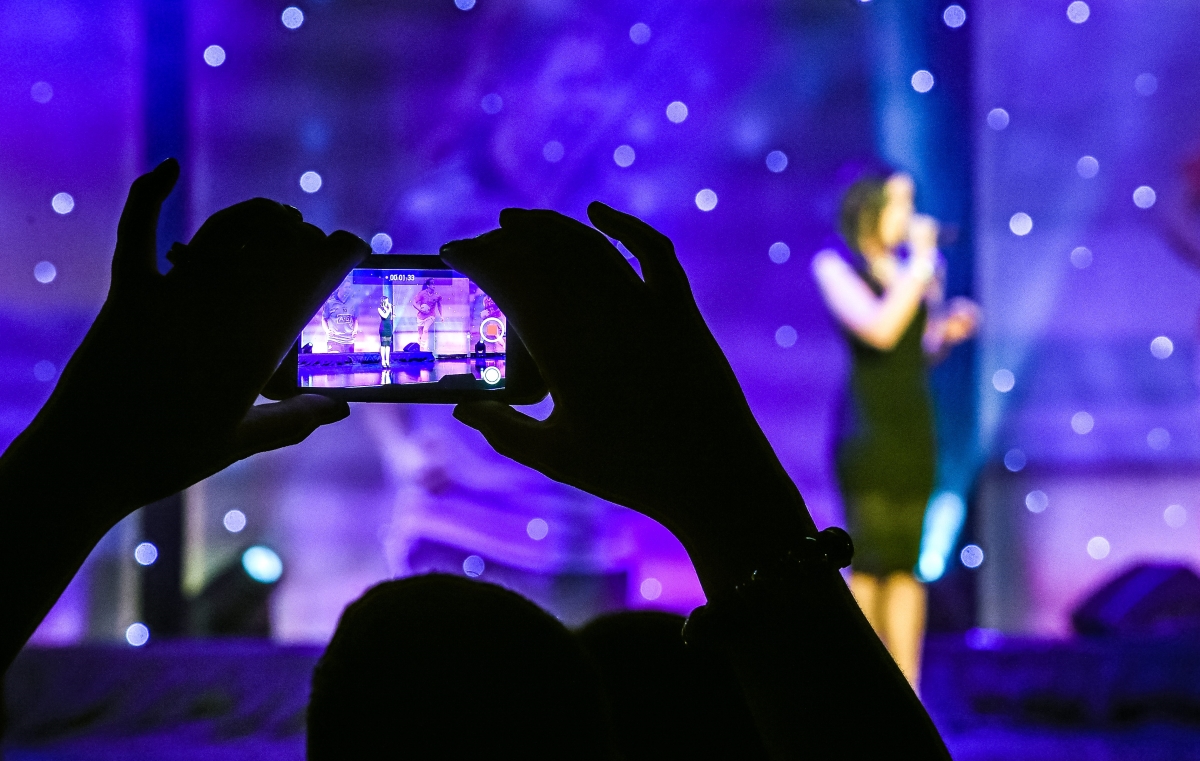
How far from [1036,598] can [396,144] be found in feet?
6.97

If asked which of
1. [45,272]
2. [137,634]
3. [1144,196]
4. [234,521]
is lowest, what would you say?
[137,634]

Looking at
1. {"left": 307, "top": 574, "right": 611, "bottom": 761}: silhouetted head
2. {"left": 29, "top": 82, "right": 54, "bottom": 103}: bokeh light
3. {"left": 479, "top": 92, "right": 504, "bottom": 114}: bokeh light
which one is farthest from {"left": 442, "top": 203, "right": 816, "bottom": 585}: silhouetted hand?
{"left": 29, "top": 82, "right": 54, "bottom": 103}: bokeh light

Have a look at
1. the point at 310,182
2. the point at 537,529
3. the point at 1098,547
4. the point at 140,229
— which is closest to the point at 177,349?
the point at 140,229

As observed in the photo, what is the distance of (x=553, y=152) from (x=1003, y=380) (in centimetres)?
138

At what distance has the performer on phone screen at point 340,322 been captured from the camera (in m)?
0.77

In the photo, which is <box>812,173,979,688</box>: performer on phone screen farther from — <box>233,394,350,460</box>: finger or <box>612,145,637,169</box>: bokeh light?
<box>233,394,350,460</box>: finger

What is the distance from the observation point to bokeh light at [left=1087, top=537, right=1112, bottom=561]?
214 cm

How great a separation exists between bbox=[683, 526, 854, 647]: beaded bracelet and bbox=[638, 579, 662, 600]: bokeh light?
175 cm

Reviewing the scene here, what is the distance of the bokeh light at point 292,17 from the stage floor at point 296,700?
1.60 m

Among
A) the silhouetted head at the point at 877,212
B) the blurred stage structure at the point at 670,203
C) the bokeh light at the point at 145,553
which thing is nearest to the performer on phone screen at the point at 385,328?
the blurred stage structure at the point at 670,203

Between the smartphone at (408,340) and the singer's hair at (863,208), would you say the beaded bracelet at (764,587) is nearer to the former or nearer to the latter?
the smartphone at (408,340)

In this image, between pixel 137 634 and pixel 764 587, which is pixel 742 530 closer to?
pixel 764 587

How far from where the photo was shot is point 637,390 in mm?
416

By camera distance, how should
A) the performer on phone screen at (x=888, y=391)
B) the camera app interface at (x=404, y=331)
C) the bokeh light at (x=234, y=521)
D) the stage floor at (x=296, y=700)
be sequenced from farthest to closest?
the bokeh light at (x=234, y=521)
the performer on phone screen at (x=888, y=391)
the stage floor at (x=296, y=700)
the camera app interface at (x=404, y=331)
